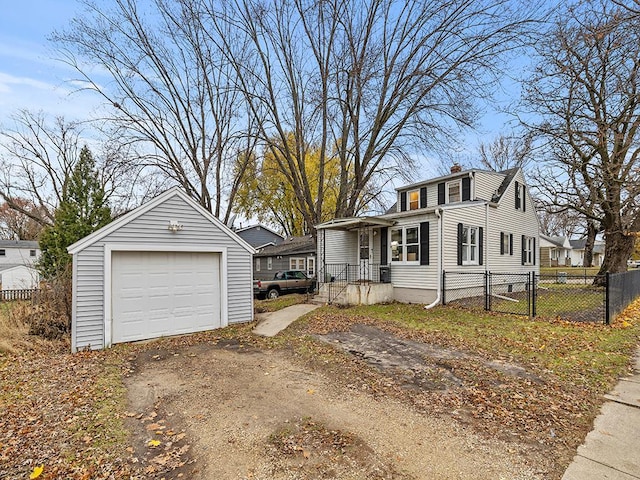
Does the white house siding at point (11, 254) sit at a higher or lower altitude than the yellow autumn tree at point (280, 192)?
lower

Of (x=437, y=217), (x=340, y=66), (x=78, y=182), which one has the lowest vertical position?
(x=437, y=217)

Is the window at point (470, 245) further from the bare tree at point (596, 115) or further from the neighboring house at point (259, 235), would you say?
the neighboring house at point (259, 235)

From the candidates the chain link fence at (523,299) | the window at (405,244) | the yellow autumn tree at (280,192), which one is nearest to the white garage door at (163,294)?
the window at (405,244)

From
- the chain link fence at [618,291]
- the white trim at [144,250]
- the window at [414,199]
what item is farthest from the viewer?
the window at [414,199]

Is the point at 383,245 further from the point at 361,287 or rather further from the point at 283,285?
the point at 283,285

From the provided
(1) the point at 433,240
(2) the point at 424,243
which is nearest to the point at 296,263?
(2) the point at 424,243

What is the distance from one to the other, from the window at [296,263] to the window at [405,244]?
1035cm

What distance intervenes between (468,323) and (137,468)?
870cm

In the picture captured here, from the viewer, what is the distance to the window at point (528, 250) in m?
17.3

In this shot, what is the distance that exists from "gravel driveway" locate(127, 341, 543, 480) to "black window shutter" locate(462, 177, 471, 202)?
12219mm

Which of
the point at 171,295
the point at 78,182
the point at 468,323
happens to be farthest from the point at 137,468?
the point at 78,182

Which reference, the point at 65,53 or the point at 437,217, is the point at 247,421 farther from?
the point at 65,53

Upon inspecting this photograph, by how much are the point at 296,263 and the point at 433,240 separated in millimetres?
13004

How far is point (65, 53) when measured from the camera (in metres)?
15.8
